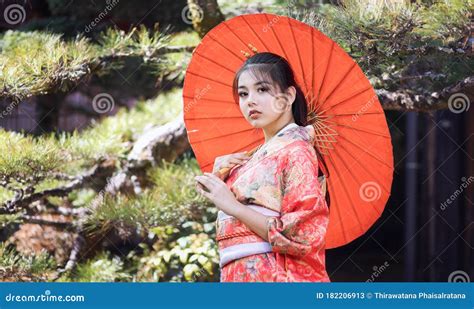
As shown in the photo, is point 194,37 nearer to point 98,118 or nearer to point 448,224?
point 98,118

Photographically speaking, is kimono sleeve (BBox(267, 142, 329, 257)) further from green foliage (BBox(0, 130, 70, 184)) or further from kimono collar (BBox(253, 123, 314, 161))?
green foliage (BBox(0, 130, 70, 184))

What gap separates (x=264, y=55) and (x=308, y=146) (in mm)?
340

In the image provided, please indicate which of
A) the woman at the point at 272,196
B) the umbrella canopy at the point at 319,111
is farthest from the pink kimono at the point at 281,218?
the umbrella canopy at the point at 319,111

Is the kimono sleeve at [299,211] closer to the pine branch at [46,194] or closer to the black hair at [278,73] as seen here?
the black hair at [278,73]

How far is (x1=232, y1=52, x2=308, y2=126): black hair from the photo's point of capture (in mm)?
2611

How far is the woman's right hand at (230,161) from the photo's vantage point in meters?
2.64

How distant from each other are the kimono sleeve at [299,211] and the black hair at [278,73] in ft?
0.65

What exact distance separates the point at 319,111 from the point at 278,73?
0.22 meters

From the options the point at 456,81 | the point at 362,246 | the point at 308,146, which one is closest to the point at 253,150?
the point at 308,146

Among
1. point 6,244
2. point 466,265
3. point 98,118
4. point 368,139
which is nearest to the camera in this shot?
point 368,139

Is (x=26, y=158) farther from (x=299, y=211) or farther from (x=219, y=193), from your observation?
(x=299, y=211)

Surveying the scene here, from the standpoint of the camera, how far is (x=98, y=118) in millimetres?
4773

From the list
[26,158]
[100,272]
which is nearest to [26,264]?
[100,272]
